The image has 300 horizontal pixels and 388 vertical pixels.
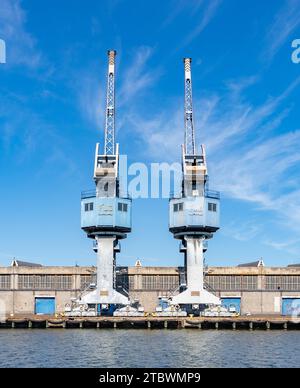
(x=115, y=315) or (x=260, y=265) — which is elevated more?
(x=260, y=265)

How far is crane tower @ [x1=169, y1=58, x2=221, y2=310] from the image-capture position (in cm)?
9700

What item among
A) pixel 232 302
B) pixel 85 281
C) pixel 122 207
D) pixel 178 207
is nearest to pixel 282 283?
pixel 232 302

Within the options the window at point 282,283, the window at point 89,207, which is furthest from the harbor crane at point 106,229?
the window at point 282,283

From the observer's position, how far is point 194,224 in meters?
97.8

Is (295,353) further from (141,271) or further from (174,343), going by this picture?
(141,271)

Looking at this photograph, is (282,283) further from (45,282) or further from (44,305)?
(44,305)

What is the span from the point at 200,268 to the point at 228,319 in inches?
494

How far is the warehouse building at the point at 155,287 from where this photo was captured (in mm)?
107812

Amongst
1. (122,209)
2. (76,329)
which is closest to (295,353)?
(76,329)

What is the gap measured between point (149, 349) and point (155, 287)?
170 feet

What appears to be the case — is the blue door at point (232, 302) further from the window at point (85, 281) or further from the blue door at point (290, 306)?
the window at point (85, 281)

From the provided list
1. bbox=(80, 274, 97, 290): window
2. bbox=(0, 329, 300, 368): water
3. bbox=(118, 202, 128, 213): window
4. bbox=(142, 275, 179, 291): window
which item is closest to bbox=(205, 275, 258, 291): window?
bbox=(142, 275, 179, 291): window

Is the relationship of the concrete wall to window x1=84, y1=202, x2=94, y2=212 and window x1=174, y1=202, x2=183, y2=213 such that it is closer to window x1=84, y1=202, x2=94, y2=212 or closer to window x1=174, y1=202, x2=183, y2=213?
window x1=84, y1=202, x2=94, y2=212

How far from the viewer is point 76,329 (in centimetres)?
8575
